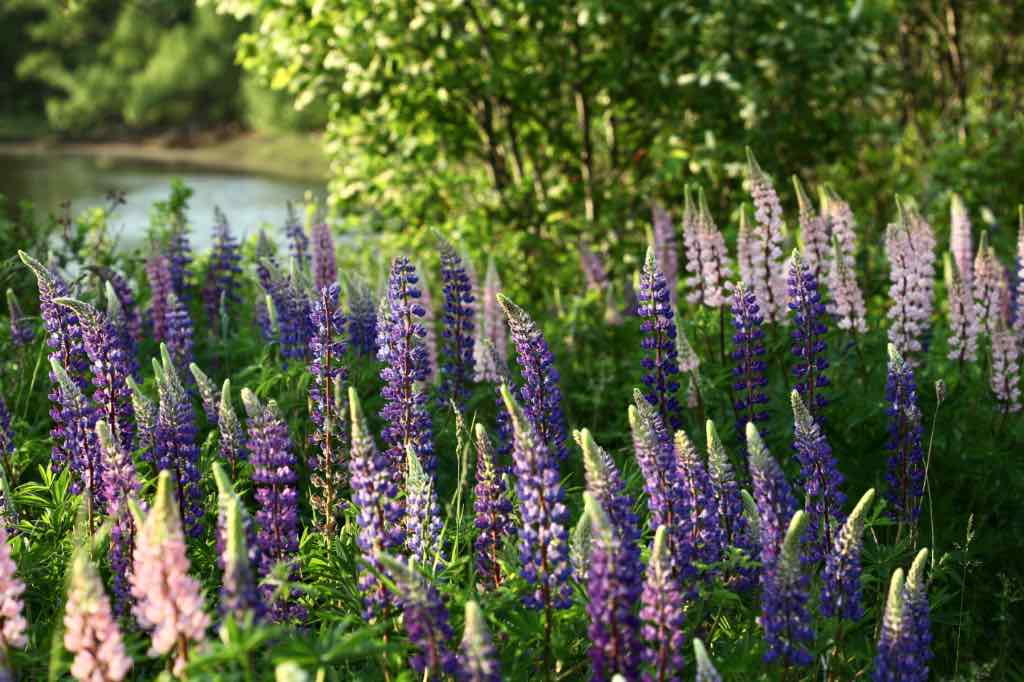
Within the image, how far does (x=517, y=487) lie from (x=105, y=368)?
67.9 inches

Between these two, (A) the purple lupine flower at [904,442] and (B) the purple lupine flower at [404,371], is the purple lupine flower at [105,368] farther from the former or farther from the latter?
(A) the purple lupine flower at [904,442]

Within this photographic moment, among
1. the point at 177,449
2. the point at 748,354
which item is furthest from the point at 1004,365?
the point at 177,449

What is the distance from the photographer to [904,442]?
416 centimetres

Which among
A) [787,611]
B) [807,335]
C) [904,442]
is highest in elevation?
[807,335]

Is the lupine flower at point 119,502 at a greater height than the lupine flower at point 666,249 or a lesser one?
lesser

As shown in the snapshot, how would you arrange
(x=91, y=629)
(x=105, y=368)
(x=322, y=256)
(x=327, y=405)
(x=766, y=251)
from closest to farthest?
(x=91, y=629) → (x=105, y=368) → (x=327, y=405) → (x=766, y=251) → (x=322, y=256)

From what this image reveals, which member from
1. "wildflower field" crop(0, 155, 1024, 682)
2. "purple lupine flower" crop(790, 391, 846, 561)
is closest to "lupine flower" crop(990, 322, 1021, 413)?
"wildflower field" crop(0, 155, 1024, 682)

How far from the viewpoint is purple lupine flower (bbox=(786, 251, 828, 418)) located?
180 inches

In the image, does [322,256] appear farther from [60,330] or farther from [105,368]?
[105,368]

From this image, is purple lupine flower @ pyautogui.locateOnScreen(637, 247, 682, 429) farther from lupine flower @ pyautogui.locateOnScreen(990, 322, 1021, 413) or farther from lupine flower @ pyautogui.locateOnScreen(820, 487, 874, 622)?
lupine flower @ pyautogui.locateOnScreen(990, 322, 1021, 413)

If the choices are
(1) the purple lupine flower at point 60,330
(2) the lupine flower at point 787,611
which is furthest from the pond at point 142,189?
(2) the lupine flower at point 787,611

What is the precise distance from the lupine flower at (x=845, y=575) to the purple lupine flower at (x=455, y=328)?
2195 mm

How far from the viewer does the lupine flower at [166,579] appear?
7.72 feet

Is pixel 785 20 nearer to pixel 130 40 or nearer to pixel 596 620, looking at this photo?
pixel 596 620
